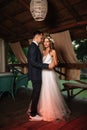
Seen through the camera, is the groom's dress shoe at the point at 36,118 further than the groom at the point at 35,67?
Yes

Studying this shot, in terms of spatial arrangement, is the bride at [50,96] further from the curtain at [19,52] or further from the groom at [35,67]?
the curtain at [19,52]

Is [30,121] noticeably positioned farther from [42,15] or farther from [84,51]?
[84,51]

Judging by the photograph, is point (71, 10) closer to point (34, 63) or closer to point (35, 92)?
point (34, 63)

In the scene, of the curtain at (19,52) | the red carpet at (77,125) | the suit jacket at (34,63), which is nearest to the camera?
the red carpet at (77,125)

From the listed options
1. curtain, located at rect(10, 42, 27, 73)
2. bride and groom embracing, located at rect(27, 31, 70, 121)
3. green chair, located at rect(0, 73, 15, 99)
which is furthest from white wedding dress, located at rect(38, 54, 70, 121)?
curtain, located at rect(10, 42, 27, 73)

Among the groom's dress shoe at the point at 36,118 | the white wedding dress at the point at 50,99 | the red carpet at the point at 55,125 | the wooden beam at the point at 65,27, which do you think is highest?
the wooden beam at the point at 65,27

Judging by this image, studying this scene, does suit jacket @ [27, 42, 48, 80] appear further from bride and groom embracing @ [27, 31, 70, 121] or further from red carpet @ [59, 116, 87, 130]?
red carpet @ [59, 116, 87, 130]

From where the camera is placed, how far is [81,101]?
532 cm

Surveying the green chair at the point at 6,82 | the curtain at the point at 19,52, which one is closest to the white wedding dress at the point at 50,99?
the green chair at the point at 6,82

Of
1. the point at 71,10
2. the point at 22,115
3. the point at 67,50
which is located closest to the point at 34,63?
the point at 22,115

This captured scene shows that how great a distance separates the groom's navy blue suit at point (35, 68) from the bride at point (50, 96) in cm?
16

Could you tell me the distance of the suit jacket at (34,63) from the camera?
355 centimetres

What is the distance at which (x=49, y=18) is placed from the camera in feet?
18.3

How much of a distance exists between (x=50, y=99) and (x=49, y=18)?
8.48 feet
